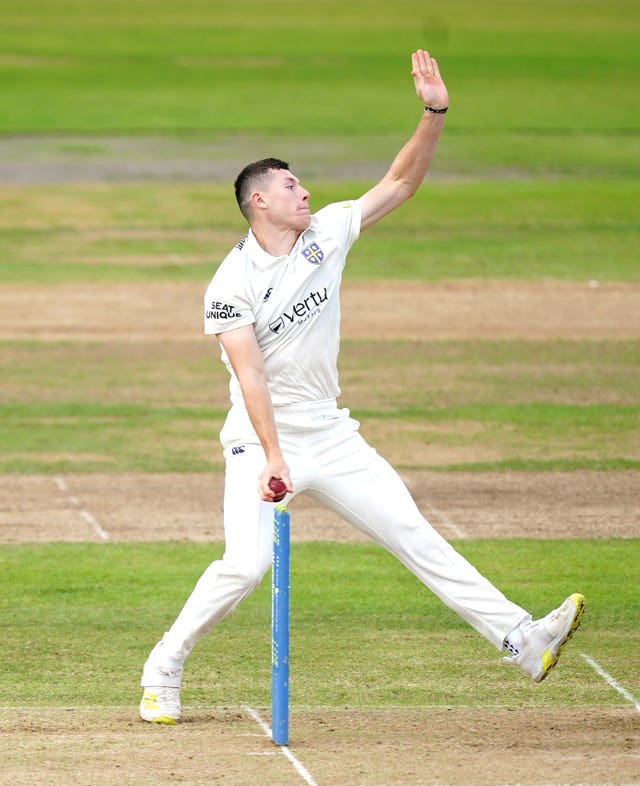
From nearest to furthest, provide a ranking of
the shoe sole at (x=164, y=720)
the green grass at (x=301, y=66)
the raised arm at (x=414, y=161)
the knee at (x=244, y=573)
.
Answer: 1. the knee at (x=244, y=573)
2. the shoe sole at (x=164, y=720)
3. the raised arm at (x=414, y=161)
4. the green grass at (x=301, y=66)

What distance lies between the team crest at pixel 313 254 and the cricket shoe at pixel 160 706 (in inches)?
82.8

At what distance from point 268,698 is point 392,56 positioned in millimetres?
58182

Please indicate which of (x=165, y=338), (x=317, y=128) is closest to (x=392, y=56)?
(x=317, y=128)

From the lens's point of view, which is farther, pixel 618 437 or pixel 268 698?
pixel 618 437

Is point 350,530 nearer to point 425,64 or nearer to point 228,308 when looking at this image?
point 425,64

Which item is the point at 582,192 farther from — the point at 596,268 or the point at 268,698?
the point at 268,698

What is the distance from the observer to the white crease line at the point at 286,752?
7.24 m

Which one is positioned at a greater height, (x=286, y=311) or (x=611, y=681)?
(x=286, y=311)

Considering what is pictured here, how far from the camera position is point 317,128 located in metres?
43.1

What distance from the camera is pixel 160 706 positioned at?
8.10m

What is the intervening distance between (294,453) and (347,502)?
34 cm

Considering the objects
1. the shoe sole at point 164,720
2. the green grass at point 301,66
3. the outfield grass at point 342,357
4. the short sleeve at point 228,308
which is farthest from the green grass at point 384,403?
the green grass at point 301,66

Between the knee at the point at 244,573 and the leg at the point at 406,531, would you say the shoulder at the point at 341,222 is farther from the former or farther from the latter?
the knee at the point at 244,573

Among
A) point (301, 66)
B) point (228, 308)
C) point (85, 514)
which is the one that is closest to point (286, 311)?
point (228, 308)
